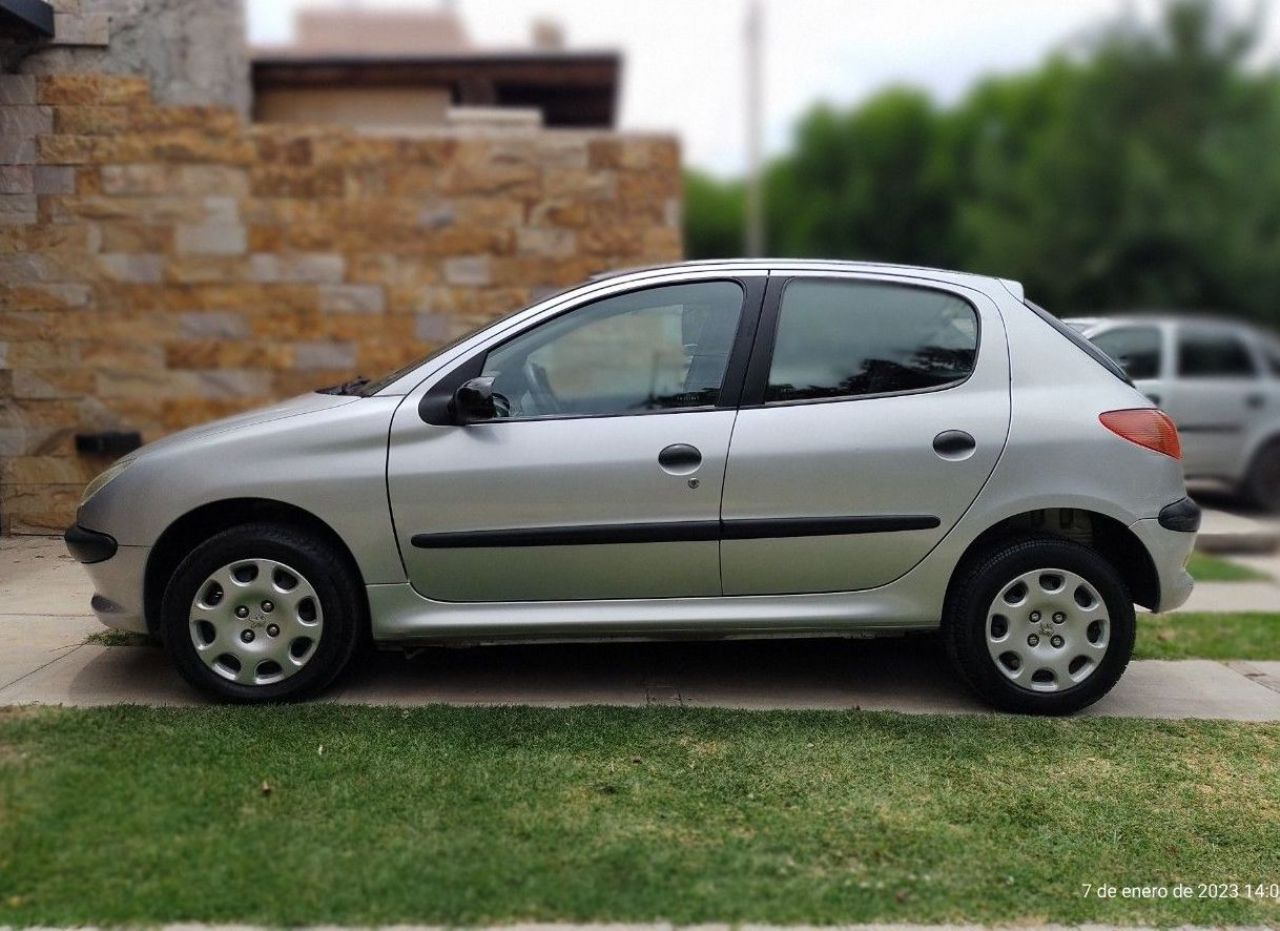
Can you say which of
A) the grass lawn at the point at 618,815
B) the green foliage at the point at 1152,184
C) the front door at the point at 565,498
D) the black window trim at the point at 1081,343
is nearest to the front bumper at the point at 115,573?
the grass lawn at the point at 618,815

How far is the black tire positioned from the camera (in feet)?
31.4

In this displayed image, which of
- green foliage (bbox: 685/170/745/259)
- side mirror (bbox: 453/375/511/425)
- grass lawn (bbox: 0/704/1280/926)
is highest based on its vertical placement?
green foliage (bbox: 685/170/745/259)

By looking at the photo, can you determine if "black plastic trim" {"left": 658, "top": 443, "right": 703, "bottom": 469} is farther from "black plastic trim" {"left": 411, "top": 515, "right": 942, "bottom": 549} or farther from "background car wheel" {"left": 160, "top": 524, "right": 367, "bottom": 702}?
"background car wheel" {"left": 160, "top": 524, "right": 367, "bottom": 702}

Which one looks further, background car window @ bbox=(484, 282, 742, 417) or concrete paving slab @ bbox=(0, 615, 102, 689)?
concrete paving slab @ bbox=(0, 615, 102, 689)

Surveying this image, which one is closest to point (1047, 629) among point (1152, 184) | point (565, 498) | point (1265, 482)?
point (565, 498)

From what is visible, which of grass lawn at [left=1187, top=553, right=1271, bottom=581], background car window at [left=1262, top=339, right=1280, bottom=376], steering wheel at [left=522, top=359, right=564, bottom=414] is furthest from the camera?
background car window at [left=1262, top=339, right=1280, bottom=376]

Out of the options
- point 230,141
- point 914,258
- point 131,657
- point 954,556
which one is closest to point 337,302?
point 230,141

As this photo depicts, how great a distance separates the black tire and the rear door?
6371 mm

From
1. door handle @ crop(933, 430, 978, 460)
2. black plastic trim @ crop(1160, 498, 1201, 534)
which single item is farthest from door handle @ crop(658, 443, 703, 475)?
black plastic trim @ crop(1160, 498, 1201, 534)

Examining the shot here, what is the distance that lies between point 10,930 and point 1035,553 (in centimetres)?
348

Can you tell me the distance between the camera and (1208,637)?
5824 millimetres

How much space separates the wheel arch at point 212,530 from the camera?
433 centimetres

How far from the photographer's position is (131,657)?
4.90 m

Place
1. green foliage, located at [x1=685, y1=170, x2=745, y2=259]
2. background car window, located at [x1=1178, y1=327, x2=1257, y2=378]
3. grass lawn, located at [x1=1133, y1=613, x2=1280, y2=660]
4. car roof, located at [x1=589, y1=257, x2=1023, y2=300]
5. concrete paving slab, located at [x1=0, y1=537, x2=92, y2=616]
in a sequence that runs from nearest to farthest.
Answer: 1. car roof, located at [x1=589, y1=257, x2=1023, y2=300]
2. grass lawn, located at [x1=1133, y1=613, x2=1280, y2=660]
3. concrete paving slab, located at [x1=0, y1=537, x2=92, y2=616]
4. background car window, located at [x1=1178, y1=327, x2=1257, y2=378]
5. green foliage, located at [x1=685, y1=170, x2=745, y2=259]
